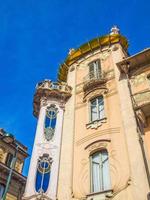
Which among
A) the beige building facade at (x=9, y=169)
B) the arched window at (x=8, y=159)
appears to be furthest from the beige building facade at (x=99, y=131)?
the arched window at (x=8, y=159)

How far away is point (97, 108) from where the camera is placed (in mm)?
18281

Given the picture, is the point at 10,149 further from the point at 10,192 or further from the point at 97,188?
the point at 97,188

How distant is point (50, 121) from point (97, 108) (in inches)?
137

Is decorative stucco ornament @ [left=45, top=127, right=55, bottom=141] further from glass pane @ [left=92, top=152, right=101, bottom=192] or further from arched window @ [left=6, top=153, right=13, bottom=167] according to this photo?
arched window @ [left=6, top=153, right=13, bottom=167]

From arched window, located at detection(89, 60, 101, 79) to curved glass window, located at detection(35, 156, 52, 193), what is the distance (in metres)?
8.00

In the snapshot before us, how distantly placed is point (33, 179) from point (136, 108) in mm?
7395

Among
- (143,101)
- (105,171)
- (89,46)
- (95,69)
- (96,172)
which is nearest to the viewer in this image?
(105,171)

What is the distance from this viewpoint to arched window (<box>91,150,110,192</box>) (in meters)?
13.9

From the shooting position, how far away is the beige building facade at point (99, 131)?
13.4 m

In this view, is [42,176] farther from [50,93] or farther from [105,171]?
[50,93]

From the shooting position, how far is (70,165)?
1557cm

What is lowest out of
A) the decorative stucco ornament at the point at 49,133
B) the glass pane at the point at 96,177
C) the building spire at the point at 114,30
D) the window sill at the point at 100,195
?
the window sill at the point at 100,195

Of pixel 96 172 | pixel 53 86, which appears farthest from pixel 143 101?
pixel 53 86

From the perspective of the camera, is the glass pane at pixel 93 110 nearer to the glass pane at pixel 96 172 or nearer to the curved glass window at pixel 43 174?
the glass pane at pixel 96 172
